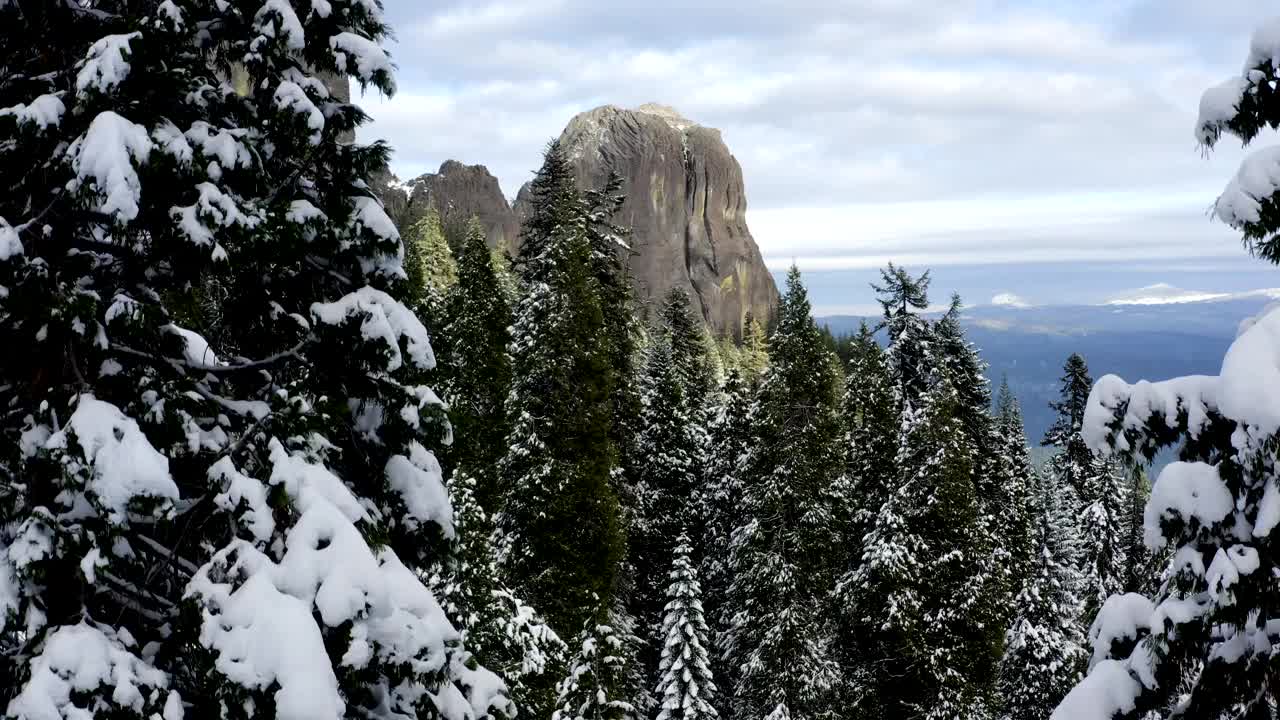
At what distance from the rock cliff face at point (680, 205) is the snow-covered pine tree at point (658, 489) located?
265 ft

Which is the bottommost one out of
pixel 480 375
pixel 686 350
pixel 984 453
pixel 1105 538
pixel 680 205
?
pixel 1105 538

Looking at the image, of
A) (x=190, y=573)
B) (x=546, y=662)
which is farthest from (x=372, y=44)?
(x=546, y=662)

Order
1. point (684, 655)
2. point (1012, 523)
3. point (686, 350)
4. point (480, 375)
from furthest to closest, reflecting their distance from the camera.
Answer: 1. point (686, 350)
2. point (1012, 523)
3. point (480, 375)
4. point (684, 655)

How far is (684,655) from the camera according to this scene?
2300 cm

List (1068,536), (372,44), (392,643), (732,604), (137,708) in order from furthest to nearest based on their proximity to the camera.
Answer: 1. (1068,536)
2. (732,604)
3. (372,44)
4. (392,643)
5. (137,708)

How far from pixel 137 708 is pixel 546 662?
1362 cm

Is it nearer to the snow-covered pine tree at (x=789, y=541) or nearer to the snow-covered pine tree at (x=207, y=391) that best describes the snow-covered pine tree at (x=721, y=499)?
the snow-covered pine tree at (x=789, y=541)

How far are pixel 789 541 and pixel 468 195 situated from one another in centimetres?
10061

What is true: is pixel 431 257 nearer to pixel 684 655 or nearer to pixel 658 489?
pixel 658 489

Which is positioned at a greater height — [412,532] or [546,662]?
[412,532]

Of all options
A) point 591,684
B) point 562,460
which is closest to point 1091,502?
point 562,460

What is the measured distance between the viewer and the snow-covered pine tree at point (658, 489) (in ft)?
94.7

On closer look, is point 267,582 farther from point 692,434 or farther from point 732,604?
point 692,434

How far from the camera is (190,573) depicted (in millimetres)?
5598
